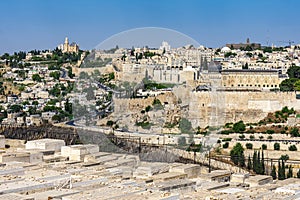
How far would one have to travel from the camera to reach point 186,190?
8.48 meters

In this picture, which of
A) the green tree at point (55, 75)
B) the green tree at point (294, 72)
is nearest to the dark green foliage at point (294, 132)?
the green tree at point (294, 72)

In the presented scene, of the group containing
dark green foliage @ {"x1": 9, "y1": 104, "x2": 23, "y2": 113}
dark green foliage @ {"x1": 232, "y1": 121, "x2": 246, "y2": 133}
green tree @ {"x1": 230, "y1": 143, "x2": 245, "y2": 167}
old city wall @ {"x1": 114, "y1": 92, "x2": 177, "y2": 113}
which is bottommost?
green tree @ {"x1": 230, "y1": 143, "x2": 245, "y2": 167}

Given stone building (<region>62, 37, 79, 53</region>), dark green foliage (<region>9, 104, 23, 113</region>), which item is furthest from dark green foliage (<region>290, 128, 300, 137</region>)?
stone building (<region>62, 37, 79, 53</region>)

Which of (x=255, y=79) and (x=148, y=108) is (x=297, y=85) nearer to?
(x=255, y=79)

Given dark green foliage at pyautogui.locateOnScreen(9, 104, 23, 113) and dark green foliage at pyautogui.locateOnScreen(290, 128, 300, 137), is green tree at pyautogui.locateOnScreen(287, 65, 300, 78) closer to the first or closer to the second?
dark green foliage at pyautogui.locateOnScreen(9, 104, 23, 113)

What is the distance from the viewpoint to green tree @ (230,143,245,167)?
596 inches

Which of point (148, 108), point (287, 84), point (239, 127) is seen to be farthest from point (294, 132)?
point (148, 108)

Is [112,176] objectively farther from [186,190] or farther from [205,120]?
[205,120]

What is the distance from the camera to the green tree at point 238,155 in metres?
15.1

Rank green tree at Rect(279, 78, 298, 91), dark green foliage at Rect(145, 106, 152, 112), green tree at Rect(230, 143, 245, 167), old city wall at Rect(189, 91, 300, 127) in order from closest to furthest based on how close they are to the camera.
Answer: dark green foliage at Rect(145, 106, 152, 112), green tree at Rect(230, 143, 245, 167), old city wall at Rect(189, 91, 300, 127), green tree at Rect(279, 78, 298, 91)

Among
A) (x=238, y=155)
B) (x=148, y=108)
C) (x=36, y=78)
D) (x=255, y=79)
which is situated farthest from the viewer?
(x=36, y=78)

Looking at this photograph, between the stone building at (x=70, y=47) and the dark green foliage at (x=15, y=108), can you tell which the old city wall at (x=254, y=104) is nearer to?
the dark green foliage at (x=15, y=108)

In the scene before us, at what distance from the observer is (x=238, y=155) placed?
52.2 ft

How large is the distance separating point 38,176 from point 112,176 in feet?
2.88
